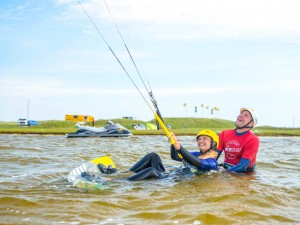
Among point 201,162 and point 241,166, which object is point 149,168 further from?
point 241,166

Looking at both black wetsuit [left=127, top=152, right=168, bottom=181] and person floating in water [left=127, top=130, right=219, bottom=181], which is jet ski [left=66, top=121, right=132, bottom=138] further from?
person floating in water [left=127, top=130, right=219, bottom=181]

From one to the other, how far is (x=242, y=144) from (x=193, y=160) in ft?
7.12

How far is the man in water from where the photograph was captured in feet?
36.6

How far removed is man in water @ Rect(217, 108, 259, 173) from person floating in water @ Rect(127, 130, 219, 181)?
600 millimetres

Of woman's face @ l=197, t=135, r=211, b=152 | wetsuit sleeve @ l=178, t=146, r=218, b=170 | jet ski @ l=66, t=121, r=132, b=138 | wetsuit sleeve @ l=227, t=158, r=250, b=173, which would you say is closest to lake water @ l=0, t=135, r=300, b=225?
wetsuit sleeve @ l=227, t=158, r=250, b=173

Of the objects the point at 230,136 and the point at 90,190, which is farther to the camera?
the point at 230,136

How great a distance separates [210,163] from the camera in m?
10.3

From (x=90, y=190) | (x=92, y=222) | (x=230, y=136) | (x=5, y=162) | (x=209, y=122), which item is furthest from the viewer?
(x=209, y=122)

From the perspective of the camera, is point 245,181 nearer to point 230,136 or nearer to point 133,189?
point 230,136

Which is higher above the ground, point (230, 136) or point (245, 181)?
point (230, 136)

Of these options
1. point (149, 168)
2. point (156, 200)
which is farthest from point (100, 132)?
point (156, 200)

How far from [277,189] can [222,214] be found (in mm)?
3312

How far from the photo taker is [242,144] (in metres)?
11.5

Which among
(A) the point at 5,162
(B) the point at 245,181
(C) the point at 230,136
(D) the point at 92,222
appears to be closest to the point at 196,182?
(B) the point at 245,181
